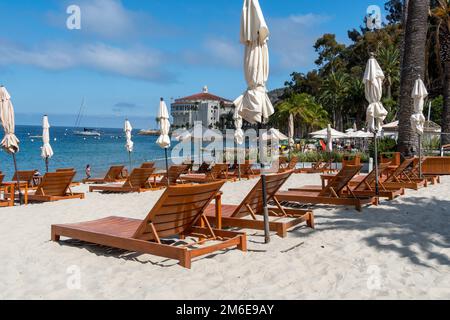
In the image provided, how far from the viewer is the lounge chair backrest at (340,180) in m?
7.42

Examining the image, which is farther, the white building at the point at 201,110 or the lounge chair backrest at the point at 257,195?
the white building at the point at 201,110

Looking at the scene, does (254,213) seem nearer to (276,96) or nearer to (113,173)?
(113,173)

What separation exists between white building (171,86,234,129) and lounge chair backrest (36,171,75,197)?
4114 inches

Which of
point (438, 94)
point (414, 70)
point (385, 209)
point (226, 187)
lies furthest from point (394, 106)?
point (385, 209)

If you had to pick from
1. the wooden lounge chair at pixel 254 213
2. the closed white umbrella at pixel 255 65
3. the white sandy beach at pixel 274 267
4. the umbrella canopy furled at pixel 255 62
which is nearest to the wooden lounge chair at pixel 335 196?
the white sandy beach at pixel 274 267

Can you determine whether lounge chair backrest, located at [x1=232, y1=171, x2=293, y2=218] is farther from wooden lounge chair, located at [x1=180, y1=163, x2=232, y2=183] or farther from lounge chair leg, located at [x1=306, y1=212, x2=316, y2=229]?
wooden lounge chair, located at [x1=180, y1=163, x2=232, y2=183]

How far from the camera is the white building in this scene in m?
127

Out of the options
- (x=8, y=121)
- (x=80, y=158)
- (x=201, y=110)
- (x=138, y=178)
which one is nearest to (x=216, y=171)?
(x=138, y=178)

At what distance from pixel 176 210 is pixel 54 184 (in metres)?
6.45

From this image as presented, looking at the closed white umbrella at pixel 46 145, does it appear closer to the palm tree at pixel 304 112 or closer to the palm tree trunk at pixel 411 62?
the palm tree trunk at pixel 411 62

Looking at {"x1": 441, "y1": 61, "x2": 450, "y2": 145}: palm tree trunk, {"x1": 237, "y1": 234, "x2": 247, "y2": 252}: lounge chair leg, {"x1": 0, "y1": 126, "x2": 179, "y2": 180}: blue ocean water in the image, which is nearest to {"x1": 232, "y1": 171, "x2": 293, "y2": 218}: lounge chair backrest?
{"x1": 237, "y1": 234, "x2": 247, "y2": 252}: lounge chair leg

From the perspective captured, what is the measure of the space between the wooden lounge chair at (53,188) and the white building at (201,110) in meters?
104
